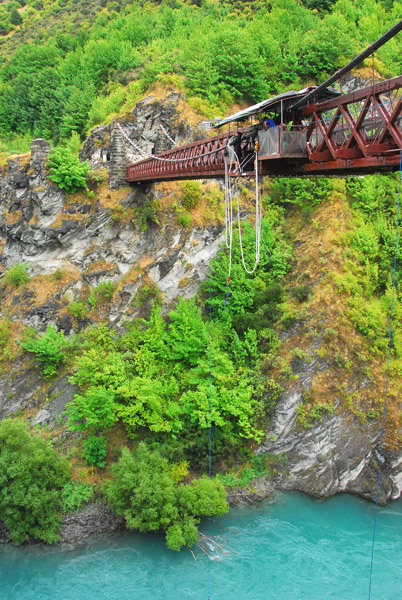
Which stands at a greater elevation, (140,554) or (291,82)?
(291,82)

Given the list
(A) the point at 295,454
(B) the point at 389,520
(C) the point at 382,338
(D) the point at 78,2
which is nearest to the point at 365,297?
(C) the point at 382,338

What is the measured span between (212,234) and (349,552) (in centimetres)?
1272

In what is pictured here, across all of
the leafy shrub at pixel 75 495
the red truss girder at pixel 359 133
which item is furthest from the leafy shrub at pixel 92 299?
the red truss girder at pixel 359 133

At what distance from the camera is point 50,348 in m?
16.5

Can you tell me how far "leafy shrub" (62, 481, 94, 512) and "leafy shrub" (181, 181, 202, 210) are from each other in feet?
38.9

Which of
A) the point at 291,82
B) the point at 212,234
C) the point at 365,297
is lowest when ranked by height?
the point at 365,297

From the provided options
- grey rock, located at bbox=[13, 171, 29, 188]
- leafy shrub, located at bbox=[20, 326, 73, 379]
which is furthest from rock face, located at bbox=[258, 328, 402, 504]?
grey rock, located at bbox=[13, 171, 29, 188]

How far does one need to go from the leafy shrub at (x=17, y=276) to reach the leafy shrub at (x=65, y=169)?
4048 millimetres

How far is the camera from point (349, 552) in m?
12.8

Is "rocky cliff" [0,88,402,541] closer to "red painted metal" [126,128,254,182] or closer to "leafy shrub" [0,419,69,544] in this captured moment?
"leafy shrub" [0,419,69,544]

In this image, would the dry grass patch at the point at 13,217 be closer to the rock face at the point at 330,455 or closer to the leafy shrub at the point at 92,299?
the leafy shrub at the point at 92,299

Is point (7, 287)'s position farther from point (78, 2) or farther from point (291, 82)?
point (78, 2)

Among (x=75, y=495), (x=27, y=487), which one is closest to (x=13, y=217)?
(x=27, y=487)

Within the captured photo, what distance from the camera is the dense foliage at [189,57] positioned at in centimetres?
2227
